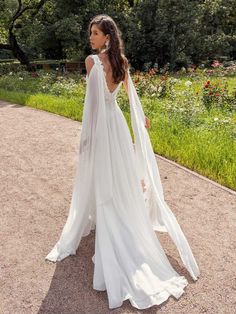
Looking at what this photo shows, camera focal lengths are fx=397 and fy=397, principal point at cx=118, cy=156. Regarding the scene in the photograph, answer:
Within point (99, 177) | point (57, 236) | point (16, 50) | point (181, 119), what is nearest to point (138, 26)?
point (16, 50)

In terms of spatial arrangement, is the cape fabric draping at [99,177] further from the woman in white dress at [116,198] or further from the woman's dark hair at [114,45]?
the woman's dark hair at [114,45]

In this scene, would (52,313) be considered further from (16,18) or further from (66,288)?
(16,18)

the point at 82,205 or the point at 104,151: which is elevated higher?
the point at 104,151

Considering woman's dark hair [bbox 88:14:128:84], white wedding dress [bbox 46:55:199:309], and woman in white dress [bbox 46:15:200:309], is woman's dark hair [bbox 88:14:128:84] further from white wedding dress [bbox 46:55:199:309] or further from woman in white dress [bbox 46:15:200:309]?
white wedding dress [bbox 46:55:199:309]

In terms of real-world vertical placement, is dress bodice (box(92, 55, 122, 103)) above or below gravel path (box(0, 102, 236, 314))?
above

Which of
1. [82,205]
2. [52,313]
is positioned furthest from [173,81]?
[52,313]

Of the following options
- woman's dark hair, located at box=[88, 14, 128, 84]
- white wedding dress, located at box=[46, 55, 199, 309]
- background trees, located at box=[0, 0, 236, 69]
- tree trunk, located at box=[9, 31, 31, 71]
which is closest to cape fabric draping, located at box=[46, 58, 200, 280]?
white wedding dress, located at box=[46, 55, 199, 309]

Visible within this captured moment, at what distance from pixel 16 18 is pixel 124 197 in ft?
67.5

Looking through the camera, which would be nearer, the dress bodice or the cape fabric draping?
the dress bodice

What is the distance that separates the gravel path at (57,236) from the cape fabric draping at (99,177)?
0.68 ft

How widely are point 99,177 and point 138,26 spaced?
18.7 m

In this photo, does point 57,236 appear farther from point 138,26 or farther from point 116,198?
point 138,26

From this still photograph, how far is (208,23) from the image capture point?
23844mm

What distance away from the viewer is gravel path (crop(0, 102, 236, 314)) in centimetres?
349
